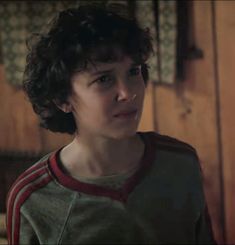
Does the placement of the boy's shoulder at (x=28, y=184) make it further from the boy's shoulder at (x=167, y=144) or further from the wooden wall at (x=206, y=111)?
the wooden wall at (x=206, y=111)

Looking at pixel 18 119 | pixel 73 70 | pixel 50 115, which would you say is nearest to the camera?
pixel 73 70

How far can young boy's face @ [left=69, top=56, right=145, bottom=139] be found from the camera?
0.84 meters

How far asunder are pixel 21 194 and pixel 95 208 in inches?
5.2

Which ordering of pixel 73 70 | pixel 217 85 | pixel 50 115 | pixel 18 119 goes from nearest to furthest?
pixel 73 70, pixel 50 115, pixel 217 85, pixel 18 119

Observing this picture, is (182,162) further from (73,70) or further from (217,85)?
(217,85)

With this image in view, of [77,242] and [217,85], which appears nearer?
[77,242]

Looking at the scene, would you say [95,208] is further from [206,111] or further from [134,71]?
[206,111]

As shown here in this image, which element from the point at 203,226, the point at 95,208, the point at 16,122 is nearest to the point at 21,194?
the point at 95,208

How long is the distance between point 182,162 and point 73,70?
0.27 metres

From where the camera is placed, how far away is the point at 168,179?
914 mm

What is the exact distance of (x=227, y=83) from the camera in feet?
5.92

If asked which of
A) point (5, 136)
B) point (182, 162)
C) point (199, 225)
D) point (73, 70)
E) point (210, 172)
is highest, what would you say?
point (73, 70)

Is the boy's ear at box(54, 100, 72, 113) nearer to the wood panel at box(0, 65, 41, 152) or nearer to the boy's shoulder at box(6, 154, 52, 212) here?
the boy's shoulder at box(6, 154, 52, 212)

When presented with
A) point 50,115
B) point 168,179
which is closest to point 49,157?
point 50,115
